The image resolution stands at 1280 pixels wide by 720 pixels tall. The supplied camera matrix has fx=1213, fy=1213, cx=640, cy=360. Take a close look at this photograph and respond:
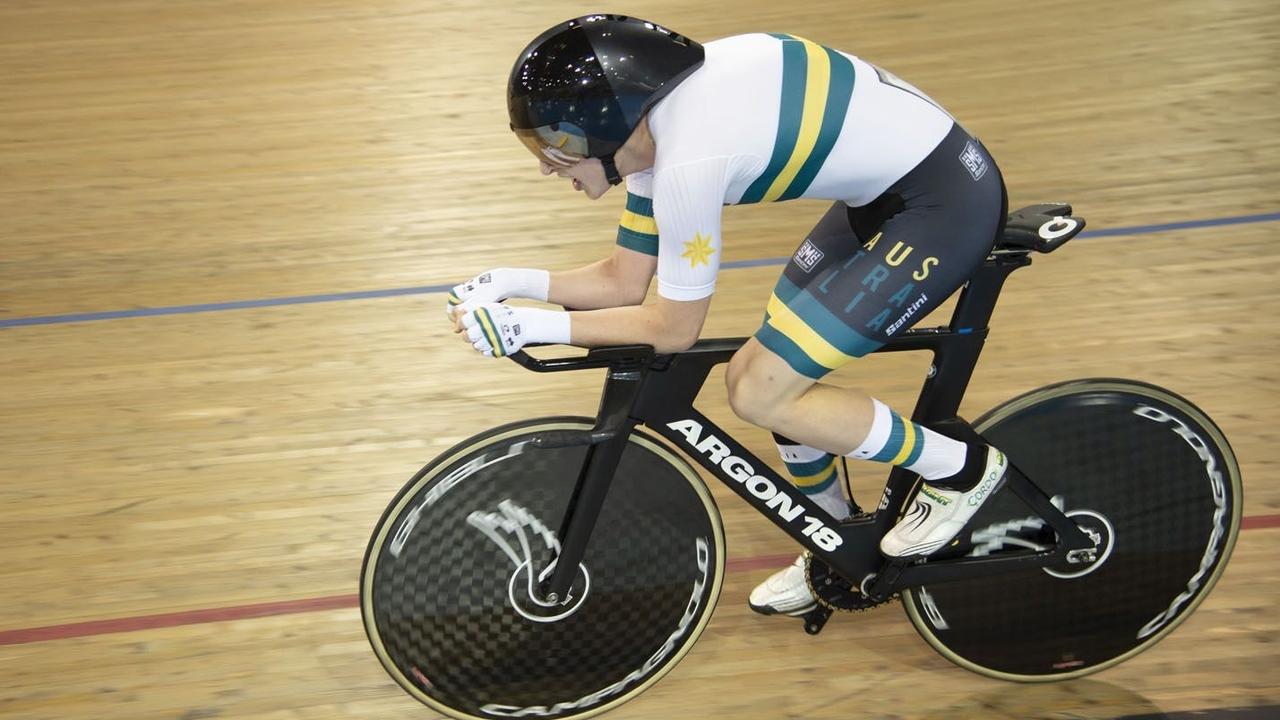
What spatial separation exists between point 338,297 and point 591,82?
2.33 meters

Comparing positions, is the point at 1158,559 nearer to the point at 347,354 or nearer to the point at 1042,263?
the point at 1042,263

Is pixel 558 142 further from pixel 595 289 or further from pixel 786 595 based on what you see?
pixel 786 595

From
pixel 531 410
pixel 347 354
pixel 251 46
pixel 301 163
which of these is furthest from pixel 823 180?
pixel 251 46

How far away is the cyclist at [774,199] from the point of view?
194 cm

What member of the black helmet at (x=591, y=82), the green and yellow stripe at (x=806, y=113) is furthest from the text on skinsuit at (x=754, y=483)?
the black helmet at (x=591, y=82)

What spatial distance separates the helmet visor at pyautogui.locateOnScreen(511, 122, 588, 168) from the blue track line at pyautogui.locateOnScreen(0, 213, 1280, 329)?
2.08m

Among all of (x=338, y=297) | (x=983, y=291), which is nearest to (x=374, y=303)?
(x=338, y=297)

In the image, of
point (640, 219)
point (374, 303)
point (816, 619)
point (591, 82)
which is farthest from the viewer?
point (374, 303)

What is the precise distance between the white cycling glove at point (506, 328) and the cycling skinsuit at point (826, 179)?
7.8 inches

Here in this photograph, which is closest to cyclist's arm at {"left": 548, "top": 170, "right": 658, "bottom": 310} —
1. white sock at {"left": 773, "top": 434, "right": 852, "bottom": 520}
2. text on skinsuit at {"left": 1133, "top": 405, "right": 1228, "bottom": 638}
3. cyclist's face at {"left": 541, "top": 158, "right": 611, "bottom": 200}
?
cyclist's face at {"left": 541, "top": 158, "right": 611, "bottom": 200}

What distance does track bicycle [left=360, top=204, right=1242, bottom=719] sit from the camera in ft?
7.18

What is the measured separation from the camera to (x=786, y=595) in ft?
8.83

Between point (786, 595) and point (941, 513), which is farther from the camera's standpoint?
point (786, 595)

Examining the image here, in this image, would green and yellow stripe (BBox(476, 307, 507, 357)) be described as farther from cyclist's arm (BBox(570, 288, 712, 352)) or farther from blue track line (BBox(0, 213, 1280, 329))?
blue track line (BBox(0, 213, 1280, 329))
